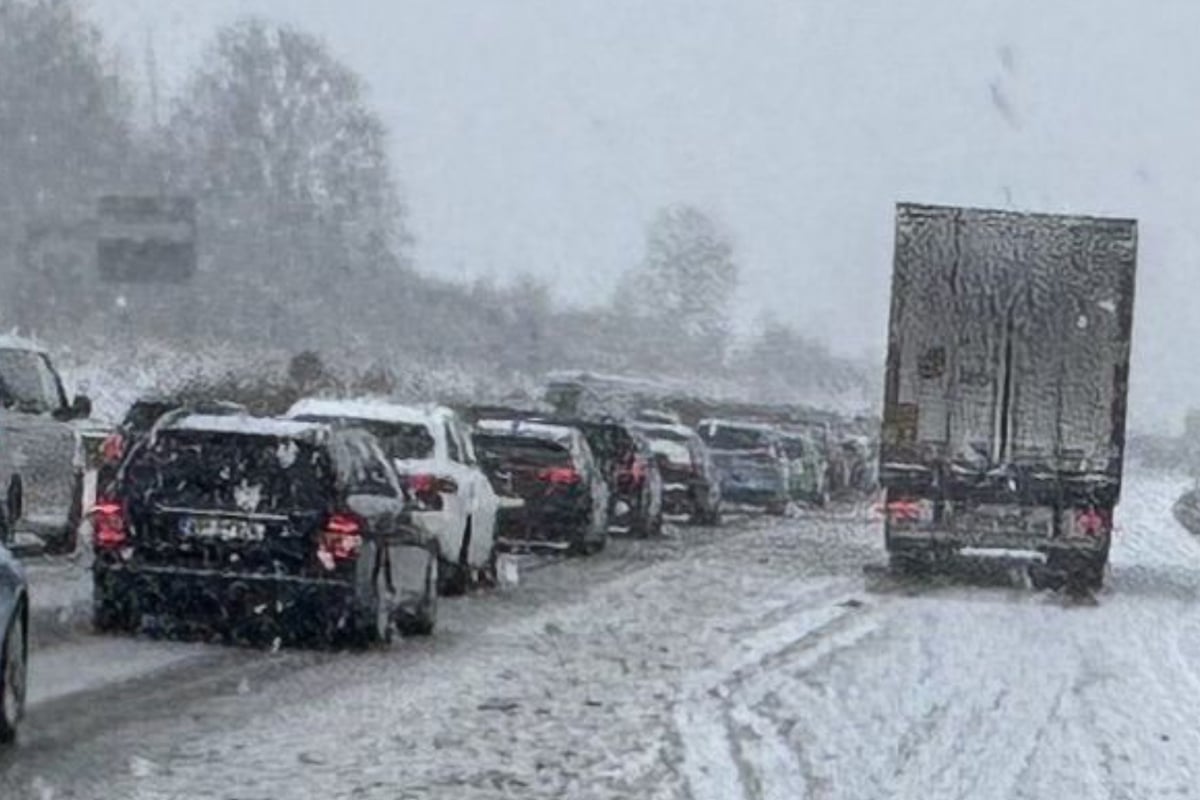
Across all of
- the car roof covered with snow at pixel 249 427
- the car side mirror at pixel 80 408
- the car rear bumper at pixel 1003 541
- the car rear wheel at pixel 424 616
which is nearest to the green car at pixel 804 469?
the car rear bumper at pixel 1003 541

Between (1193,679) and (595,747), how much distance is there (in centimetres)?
762

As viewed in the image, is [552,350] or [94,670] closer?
[94,670]

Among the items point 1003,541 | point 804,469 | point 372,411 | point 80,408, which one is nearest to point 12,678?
point 80,408

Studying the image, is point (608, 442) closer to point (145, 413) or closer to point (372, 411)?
point (145, 413)

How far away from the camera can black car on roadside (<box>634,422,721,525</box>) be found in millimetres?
45188

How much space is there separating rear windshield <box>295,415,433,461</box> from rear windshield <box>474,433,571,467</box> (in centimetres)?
751

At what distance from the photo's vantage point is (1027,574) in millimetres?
33656

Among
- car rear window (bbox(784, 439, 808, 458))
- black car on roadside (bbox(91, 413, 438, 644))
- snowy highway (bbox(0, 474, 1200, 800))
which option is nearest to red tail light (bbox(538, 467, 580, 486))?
snowy highway (bbox(0, 474, 1200, 800))

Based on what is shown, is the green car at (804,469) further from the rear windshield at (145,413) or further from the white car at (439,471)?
the white car at (439,471)

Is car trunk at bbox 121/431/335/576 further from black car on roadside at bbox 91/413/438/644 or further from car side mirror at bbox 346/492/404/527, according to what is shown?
car side mirror at bbox 346/492/404/527

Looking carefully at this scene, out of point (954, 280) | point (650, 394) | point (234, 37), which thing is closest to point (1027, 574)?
point (954, 280)

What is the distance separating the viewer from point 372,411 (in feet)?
84.5

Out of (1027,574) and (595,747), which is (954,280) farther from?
(595,747)

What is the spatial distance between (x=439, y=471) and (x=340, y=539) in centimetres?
685
